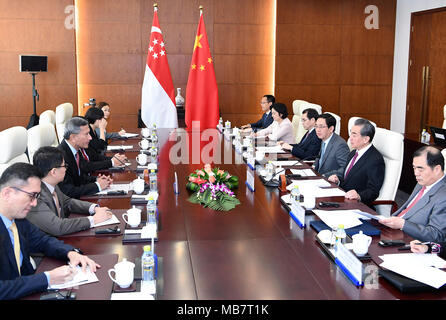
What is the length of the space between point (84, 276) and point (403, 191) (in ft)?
16.6

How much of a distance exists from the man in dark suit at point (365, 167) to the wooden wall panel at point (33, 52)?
5.73m

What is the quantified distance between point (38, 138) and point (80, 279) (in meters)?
2.33

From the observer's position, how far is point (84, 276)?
203 centimetres

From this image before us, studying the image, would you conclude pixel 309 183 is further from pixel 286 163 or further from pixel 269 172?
pixel 286 163

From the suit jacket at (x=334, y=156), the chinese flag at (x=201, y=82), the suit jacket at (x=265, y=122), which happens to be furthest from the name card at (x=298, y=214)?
the suit jacket at (x=265, y=122)

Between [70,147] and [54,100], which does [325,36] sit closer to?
[54,100]

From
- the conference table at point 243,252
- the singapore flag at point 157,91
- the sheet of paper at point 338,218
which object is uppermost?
the singapore flag at point 157,91

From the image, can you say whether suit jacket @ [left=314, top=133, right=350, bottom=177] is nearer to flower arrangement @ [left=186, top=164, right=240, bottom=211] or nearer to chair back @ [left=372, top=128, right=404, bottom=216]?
chair back @ [left=372, top=128, right=404, bottom=216]

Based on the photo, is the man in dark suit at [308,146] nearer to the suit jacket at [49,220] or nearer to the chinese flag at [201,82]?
the chinese flag at [201,82]

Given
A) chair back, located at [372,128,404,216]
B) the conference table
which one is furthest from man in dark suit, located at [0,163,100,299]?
chair back, located at [372,128,404,216]

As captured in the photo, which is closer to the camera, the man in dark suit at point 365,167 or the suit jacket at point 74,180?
the suit jacket at point 74,180

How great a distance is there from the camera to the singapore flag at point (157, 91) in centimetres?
639

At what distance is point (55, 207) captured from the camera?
2801 mm

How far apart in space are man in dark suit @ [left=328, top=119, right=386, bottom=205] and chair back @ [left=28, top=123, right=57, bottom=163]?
2.45 meters
